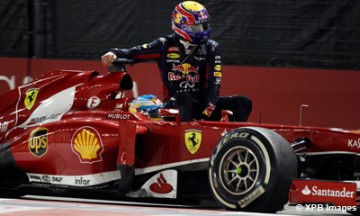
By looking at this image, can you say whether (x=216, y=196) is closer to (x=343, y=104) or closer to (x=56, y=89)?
(x=56, y=89)

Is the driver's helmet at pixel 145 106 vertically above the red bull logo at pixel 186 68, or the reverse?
the red bull logo at pixel 186 68

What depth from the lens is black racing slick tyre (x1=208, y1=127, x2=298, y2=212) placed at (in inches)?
224

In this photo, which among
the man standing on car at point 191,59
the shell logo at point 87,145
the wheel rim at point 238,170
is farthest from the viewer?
the man standing on car at point 191,59

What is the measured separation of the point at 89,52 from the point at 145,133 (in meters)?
3.95

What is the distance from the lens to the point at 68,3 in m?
10.7

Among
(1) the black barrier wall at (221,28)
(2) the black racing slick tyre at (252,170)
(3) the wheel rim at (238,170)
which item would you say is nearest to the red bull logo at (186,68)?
(2) the black racing slick tyre at (252,170)

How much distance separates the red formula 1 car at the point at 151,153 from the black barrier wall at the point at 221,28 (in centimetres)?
286

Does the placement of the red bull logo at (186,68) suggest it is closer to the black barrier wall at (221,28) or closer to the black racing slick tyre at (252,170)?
the black racing slick tyre at (252,170)

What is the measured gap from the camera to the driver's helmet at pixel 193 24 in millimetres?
7633

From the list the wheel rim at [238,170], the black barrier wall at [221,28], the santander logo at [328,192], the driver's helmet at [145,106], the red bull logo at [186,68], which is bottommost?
the santander logo at [328,192]

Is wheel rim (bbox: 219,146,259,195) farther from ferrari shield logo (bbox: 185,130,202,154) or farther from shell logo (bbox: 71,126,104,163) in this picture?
shell logo (bbox: 71,126,104,163)

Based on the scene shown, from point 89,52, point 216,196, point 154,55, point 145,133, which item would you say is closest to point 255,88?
point 89,52

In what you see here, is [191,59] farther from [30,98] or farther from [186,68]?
[30,98]

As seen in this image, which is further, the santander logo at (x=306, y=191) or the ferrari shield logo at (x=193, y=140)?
the ferrari shield logo at (x=193, y=140)
